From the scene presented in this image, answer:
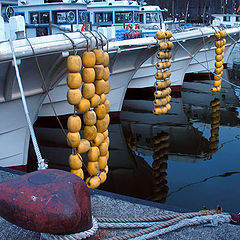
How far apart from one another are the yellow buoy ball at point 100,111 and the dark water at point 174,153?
1787 millimetres

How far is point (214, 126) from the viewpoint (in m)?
10.6

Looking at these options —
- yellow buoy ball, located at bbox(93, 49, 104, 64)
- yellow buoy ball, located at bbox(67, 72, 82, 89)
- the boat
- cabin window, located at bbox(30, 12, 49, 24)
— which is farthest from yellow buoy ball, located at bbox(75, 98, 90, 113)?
cabin window, located at bbox(30, 12, 49, 24)

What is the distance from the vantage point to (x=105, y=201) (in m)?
3.57

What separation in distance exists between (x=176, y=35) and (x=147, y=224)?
359 inches

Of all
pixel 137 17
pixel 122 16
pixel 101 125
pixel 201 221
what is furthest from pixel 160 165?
pixel 137 17

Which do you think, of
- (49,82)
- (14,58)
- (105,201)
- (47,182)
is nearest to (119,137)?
(49,82)

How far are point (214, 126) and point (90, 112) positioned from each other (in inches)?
254

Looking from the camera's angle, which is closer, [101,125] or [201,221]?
A: [201,221]

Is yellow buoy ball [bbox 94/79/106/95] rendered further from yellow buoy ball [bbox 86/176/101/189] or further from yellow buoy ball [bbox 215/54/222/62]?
yellow buoy ball [bbox 215/54/222/62]

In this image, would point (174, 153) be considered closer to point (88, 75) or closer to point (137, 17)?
point (88, 75)

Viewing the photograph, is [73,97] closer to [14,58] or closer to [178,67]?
[14,58]

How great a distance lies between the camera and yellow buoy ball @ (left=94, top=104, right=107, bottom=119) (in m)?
5.46

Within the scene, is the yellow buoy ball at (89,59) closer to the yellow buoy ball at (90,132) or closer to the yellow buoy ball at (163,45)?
the yellow buoy ball at (90,132)

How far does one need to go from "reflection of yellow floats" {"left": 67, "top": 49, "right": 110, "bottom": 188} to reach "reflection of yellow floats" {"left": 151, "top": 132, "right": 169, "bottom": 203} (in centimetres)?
144
